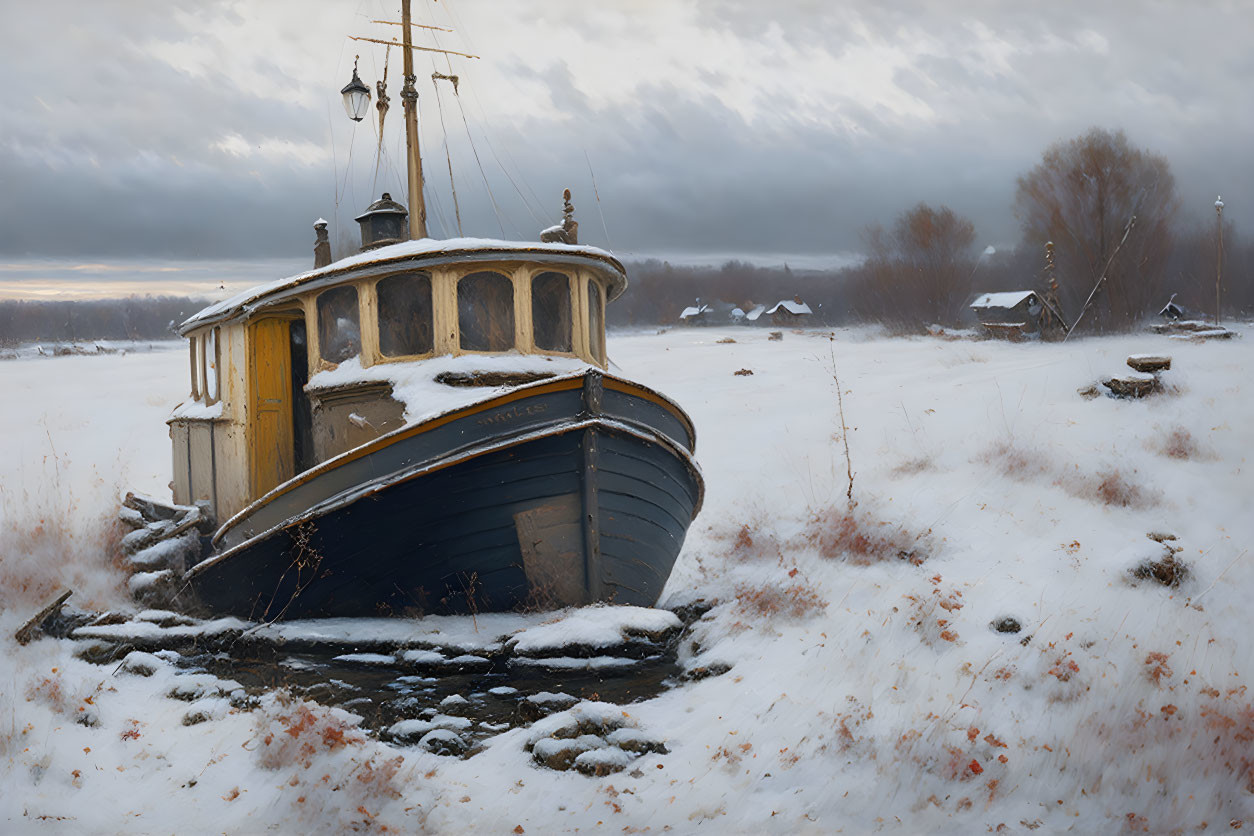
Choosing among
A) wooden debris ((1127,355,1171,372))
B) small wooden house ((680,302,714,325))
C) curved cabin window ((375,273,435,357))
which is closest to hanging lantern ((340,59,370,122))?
curved cabin window ((375,273,435,357))

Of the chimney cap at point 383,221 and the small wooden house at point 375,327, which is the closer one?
the small wooden house at point 375,327

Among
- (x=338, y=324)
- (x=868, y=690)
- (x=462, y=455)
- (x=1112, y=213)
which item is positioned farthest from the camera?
(x=1112, y=213)

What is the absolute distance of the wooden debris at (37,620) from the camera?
6532 millimetres

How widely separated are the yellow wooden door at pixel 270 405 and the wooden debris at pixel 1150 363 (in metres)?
12.5

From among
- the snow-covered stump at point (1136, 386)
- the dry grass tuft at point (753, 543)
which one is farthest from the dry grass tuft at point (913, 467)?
the snow-covered stump at point (1136, 386)

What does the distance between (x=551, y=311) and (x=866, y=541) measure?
12.1ft

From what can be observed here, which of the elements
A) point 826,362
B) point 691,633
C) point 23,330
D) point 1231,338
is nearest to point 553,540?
point 691,633

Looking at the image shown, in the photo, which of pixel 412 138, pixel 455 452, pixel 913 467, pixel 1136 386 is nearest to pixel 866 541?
pixel 913 467

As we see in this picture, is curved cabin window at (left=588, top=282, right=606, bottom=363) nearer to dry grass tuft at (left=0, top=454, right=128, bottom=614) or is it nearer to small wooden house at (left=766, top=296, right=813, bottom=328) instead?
dry grass tuft at (left=0, top=454, right=128, bottom=614)

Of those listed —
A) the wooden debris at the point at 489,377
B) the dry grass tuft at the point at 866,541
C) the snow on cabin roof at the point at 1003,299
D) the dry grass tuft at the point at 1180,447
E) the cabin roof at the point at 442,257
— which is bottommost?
the dry grass tuft at the point at 866,541

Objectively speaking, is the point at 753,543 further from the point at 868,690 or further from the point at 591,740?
the point at 591,740

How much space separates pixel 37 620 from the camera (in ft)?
22.1

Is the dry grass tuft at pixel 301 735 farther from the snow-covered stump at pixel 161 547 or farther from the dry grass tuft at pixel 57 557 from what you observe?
the dry grass tuft at pixel 57 557

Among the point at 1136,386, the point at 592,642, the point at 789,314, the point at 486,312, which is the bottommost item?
the point at 592,642
